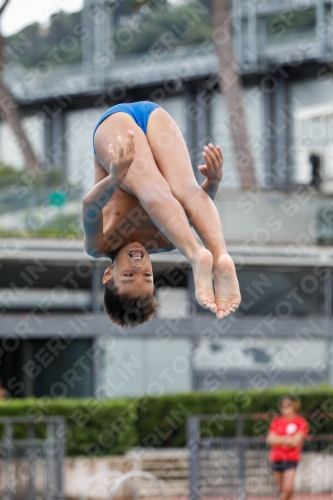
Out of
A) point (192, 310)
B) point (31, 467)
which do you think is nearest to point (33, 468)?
point (31, 467)

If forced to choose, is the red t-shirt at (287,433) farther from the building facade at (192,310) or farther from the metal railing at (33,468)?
the building facade at (192,310)

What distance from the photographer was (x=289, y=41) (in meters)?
30.3

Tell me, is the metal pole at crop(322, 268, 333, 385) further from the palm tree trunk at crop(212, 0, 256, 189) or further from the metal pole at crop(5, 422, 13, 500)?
the metal pole at crop(5, 422, 13, 500)

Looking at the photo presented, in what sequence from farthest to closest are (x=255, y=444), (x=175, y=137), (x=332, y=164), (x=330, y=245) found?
(x=332, y=164) → (x=330, y=245) → (x=255, y=444) → (x=175, y=137)

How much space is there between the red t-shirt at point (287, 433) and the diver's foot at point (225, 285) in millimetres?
9411

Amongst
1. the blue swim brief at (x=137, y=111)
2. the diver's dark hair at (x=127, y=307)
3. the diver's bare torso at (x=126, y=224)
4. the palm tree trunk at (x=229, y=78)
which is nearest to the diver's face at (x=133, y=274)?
the diver's dark hair at (x=127, y=307)

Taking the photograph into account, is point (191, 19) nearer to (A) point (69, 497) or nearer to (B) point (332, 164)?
(B) point (332, 164)

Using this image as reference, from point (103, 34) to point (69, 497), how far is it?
17509 mm

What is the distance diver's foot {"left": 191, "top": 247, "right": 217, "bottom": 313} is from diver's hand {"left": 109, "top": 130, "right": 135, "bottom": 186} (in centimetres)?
68

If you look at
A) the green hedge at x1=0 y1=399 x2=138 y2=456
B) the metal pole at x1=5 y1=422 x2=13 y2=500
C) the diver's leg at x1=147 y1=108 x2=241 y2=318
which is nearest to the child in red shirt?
the metal pole at x1=5 y1=422 x2=13 y2=500

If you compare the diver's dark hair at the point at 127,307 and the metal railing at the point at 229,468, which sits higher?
the metal railing at the point at 229,468

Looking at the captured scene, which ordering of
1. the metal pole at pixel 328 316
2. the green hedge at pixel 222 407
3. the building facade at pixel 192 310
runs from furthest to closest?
the metal pole at pixel 328 316, the building facade at pixel 192 310, the green hedge at pixel 222 407

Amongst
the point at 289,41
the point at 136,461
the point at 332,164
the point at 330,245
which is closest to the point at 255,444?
the point at 136,461

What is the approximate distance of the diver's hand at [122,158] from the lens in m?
6.69
